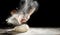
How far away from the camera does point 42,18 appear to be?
1.15m

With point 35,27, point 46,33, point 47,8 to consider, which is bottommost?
point 46,33

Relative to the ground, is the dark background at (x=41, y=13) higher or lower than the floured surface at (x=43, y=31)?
higher

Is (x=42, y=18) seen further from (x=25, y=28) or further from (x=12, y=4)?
(x=12, y=4)

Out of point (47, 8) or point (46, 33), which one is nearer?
point (46, 33)

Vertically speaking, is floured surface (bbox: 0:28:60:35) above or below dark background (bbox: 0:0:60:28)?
below

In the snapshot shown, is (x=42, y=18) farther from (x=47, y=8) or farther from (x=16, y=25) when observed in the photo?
(x=16, y=25)

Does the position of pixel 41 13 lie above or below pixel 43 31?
above

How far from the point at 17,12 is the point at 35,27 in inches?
8.1

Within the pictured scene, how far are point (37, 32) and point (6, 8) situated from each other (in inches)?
13.0

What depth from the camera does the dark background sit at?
1.12 meters

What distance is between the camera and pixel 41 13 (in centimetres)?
114

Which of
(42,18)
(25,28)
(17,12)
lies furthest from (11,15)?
(42,18)

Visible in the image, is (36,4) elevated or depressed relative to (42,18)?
elevated

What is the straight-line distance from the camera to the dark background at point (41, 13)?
1115 millimetres
